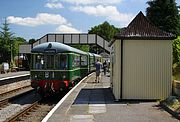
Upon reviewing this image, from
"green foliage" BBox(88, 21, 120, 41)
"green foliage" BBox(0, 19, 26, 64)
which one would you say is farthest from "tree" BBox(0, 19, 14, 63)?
"green foliage" BBox(88, 21, 120, 41)

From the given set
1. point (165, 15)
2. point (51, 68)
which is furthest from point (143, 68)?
point (165, 15)

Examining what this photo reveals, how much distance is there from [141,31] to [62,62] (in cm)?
A: 543

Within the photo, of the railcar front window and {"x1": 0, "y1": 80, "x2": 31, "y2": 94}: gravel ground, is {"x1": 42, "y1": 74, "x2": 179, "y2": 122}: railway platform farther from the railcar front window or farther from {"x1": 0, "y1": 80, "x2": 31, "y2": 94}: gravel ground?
{"x1": 0, "y1": 80, "x2": 31, "y2": 94}: gravel ground

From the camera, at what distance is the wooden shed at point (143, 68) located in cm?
1681

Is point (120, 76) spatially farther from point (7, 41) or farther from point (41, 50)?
point (7, 41)

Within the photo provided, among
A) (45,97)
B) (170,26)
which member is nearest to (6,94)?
(45,97)

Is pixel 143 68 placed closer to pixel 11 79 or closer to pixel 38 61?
pixel 38 61

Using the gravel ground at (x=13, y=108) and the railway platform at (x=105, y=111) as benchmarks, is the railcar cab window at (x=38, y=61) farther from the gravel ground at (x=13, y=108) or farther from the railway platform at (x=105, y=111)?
the railway platform at (x=105, y=111)

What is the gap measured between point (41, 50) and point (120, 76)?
5847mm

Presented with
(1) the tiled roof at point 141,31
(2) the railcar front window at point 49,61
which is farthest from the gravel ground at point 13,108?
(1) the tiled roof at point 141,31

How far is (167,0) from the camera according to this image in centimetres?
3962

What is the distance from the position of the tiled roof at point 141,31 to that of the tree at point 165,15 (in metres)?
19.8

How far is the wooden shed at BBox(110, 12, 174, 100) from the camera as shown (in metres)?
16.8

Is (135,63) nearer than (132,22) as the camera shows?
Yes
